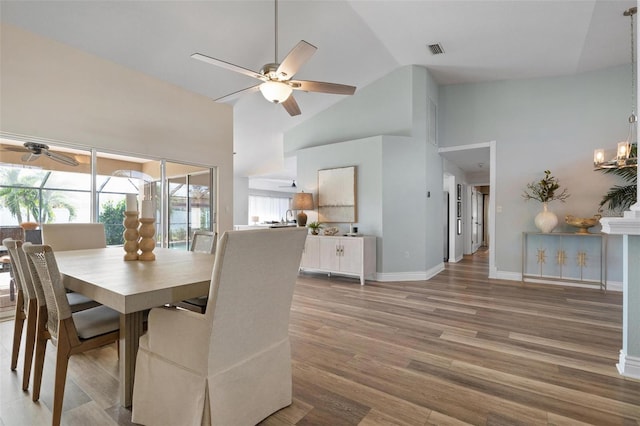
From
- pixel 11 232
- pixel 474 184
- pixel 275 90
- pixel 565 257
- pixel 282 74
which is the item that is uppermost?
pixel 282 74

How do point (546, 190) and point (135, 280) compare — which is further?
point (546, 190)

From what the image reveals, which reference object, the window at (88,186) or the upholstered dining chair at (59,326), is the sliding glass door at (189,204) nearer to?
the window at (88,186)

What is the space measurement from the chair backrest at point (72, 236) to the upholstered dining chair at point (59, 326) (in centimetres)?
126

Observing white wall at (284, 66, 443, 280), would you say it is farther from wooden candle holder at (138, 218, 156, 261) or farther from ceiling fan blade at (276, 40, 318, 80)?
wooden candle holder at (138, 218, 156, 261)

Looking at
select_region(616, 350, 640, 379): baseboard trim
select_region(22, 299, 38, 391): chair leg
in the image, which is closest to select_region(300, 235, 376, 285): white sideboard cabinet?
select_region(616, 350, 640, 379): baseboard trim

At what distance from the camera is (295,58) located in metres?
2.31

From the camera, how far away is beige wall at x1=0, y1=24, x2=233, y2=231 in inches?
122

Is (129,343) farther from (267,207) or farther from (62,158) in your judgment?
(267,207)

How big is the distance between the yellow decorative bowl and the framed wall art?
3.13 metres

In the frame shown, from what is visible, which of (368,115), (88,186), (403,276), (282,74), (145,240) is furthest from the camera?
(368,115)

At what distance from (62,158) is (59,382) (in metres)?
3.06

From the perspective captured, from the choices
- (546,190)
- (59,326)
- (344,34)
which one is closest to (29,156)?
(59,326)

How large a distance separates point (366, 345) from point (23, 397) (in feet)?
7.26

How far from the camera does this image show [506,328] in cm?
282
